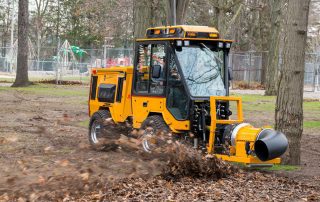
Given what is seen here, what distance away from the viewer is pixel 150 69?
12180mm

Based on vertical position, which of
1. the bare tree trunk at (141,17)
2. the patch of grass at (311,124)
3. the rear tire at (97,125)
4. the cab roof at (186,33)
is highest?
the bare tree trunk at (141,17)

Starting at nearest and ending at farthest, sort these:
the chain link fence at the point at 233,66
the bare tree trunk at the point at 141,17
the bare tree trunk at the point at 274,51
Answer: the bare tree trunk at the point at 141,17 < the bare tree trunk at the point at 274,51 < the chain link fence at the point at 233,66

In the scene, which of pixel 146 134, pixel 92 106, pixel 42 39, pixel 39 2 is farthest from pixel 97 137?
pixel 42 39

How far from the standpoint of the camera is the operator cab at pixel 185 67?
1161cm

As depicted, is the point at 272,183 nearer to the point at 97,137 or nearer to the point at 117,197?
the point at 117,197

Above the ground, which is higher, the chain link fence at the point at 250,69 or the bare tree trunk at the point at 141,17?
the bare tree trunk at the point at 141,17

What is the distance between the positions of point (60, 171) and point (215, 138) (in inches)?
103

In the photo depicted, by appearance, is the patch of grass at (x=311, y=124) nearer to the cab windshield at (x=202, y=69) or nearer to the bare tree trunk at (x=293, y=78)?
the bare tree trunk at (x=293, y=78)

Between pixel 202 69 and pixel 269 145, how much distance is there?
2.39 metres

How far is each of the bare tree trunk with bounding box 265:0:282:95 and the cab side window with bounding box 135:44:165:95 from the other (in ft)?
73.4

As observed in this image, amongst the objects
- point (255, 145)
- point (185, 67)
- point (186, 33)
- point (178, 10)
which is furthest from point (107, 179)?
point (178, 10)

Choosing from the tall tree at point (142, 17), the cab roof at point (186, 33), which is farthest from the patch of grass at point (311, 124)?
the cab roof at point (186, 33)

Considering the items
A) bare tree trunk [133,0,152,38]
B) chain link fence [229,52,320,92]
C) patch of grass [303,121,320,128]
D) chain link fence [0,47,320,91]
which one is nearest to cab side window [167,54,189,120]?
patch of grass [303,121,320,128]

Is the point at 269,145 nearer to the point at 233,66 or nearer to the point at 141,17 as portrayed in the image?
the point at 141,17
